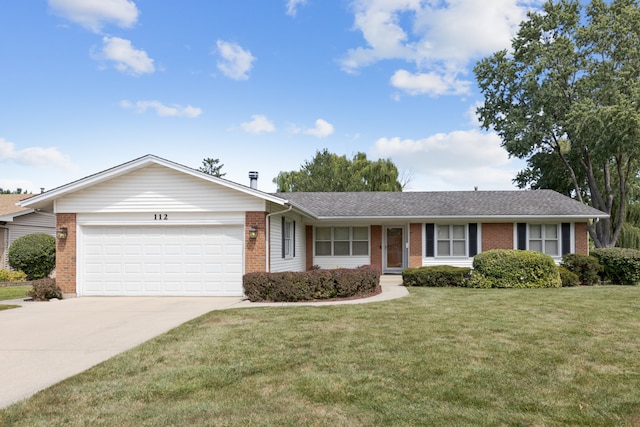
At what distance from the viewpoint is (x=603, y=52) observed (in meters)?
27.0

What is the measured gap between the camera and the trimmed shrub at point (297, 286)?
11617 millimetres

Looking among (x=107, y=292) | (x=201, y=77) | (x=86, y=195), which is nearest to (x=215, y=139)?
(x=201, y=77)

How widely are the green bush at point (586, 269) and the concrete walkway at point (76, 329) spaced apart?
7169 mm

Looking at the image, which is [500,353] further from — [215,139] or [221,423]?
[215,139]

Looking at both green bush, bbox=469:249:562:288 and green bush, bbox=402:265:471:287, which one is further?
green bush, bbox=402:265:471:287

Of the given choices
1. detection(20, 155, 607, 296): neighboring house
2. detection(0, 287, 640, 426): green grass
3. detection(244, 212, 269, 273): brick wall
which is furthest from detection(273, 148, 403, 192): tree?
detection(0, 287, 640, 426): green grass

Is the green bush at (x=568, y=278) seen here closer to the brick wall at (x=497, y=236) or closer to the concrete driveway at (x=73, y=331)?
the brick wall at (x=497, y=236)

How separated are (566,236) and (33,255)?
74.6ft

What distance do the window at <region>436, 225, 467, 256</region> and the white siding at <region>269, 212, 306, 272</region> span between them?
5733 millimetres

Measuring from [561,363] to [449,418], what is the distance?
8.51 feet

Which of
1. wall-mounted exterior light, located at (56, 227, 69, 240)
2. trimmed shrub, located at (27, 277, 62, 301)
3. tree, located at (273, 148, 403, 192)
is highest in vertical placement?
tree, located at (273, 148, 403, 192)

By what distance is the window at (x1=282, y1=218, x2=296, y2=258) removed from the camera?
15383 mm

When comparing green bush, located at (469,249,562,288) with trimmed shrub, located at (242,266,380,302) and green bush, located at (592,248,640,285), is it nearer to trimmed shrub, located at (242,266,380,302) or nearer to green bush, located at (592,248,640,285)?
green bush, located at (592,248,640,285)

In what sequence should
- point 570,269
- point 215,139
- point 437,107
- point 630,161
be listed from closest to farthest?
→ point 570,269, point 215,139, point 437,107, point 630,161
